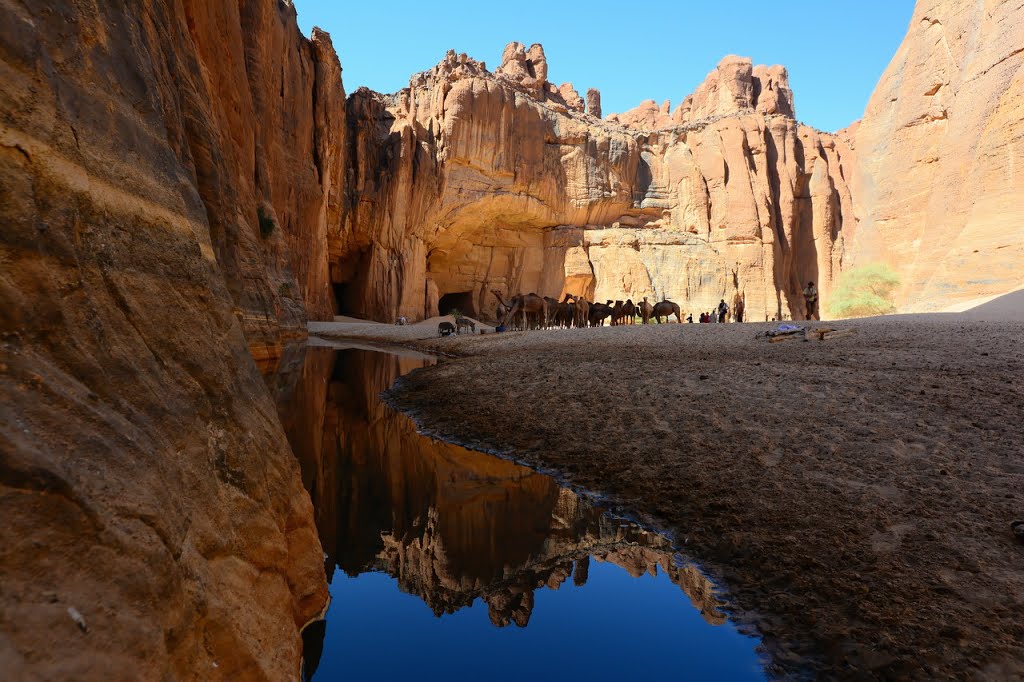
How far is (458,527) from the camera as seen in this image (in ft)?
16.5

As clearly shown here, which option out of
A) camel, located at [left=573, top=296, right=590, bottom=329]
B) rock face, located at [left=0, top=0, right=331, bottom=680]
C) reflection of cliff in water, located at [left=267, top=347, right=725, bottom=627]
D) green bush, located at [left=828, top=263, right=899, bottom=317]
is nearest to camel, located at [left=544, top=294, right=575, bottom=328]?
camel, located at [left=573, top=296, right=590, bottom=329]

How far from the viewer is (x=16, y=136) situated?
5.60ft

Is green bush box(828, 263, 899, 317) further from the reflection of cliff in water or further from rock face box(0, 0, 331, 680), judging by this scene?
rock face box(0, 0, 331, 680)

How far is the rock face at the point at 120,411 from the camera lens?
128 cm

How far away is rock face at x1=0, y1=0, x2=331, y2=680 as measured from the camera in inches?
50.4

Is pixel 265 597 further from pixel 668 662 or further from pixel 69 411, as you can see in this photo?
pixel 668 662

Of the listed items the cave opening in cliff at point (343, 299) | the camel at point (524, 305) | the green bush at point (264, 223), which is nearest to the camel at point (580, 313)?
the camel at point (524, 305)

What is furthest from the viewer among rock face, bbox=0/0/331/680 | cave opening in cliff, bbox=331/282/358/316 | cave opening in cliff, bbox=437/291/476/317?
cave opening in cliff, bbox=437/291/476/317

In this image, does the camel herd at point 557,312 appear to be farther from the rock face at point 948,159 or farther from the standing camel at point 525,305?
the rock face at point 948,159

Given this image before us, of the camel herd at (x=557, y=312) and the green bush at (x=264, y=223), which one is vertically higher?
the green bush at (x=264, y=223)

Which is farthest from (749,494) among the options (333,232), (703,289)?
(703,289)

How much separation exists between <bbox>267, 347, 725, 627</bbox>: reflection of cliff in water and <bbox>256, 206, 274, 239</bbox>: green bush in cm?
1229

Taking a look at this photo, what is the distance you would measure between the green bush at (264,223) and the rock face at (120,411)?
53.4ft

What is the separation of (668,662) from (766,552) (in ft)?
4.06
